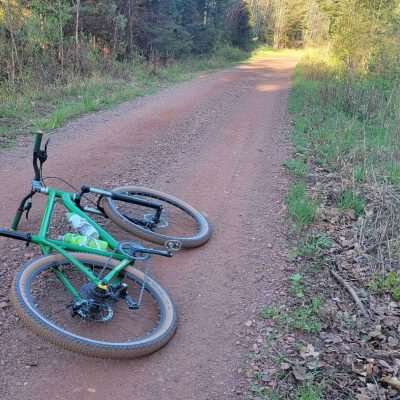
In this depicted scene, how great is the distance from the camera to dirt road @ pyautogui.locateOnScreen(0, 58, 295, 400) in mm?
2854

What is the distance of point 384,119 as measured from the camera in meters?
8.98

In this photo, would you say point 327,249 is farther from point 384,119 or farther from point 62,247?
point 384,119

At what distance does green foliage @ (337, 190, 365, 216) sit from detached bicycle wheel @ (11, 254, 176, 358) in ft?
9.98

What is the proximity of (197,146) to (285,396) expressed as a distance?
568 cm

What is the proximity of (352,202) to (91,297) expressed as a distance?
367cm

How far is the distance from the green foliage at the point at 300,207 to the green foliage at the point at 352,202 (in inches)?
15.2

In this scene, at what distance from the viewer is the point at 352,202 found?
5.48m

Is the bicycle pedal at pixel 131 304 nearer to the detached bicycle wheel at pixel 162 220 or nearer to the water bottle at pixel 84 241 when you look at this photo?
the water bottle at pixel 84 241

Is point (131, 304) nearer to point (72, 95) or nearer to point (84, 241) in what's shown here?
point (84, 241)

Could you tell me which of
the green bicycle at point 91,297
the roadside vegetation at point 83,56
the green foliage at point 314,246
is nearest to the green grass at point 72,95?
the roadside vegetation at point 83,56

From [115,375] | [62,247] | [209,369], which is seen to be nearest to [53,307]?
[62,247]

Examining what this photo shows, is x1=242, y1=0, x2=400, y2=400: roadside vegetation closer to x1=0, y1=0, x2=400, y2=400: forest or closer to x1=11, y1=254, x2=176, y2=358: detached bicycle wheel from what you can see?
x1=0, y1=0, x2=400, y2=400: forest

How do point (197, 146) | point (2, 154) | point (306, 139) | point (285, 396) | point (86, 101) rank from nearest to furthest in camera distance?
point (285, 396) < point (2, 154) < point (197, 146) < point (306, 139) < point (86, 101)

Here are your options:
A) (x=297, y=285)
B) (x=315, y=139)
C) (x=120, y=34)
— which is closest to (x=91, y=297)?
(x=297, y=285)
